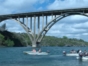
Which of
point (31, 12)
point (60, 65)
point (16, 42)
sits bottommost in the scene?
point (16, 42)

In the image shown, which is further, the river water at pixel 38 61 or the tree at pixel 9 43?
the tree at pixel 9 43

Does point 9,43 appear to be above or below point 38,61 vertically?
below

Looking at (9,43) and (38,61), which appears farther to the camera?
(9,43)

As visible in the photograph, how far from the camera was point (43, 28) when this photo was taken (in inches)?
3474

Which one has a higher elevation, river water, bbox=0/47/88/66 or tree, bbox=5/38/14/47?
river water, bbox=0/47/88/66

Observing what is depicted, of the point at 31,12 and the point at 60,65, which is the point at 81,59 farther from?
the point at 31,12

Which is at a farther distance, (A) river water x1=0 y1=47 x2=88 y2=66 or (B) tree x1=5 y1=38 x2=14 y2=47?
(B) tree x1=5 y1=38 x2=14 y2=47

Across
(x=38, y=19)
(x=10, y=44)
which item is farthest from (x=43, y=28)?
(x=10, y=44)

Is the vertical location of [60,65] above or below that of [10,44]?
above

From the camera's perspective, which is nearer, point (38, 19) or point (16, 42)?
point (38, 19)

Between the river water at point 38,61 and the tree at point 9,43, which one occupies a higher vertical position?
the river water at point 38,61

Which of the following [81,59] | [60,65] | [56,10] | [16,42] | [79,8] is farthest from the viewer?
[16,42]

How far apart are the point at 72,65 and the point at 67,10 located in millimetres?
44897

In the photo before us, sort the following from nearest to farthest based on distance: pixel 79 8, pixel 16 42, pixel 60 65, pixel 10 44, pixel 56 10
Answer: pixel 60 65
pixel 79 8
pixel 56 10
pixel 10 44
pixel 16 42
